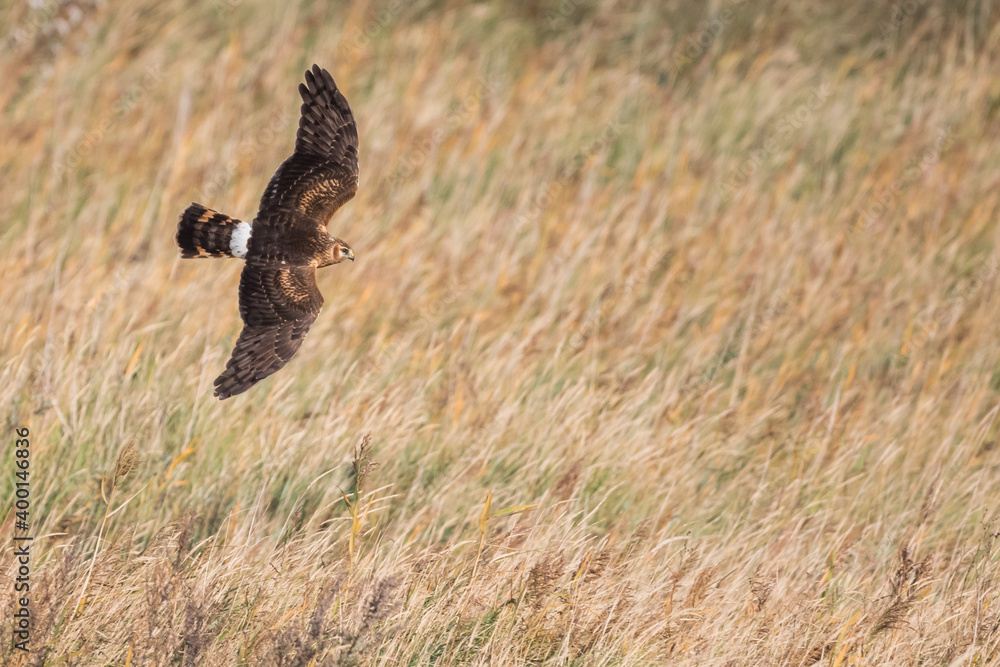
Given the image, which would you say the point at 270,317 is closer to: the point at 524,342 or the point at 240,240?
the point at 240,240

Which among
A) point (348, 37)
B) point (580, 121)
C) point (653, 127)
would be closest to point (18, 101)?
point (348, 37)

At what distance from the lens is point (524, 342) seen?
4898 millimetres

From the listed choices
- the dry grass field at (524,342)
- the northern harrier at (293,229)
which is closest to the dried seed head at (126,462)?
the dry grass field at (524,342)

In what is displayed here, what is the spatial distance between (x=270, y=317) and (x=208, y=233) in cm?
41

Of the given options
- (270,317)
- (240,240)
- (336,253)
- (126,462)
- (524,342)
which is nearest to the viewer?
(126,462)

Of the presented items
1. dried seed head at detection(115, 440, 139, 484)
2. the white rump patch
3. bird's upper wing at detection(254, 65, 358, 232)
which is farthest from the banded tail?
dried seed head at detection(115, 440, 139, 484)

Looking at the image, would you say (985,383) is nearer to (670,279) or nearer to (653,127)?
(670,279)

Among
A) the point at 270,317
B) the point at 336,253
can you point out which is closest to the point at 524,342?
the point at 336,253

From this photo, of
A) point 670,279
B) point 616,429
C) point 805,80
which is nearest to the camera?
point 616,429

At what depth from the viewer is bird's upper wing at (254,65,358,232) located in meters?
3.64

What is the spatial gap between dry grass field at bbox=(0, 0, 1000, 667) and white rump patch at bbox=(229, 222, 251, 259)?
2.42 ft

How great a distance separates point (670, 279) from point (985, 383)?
5.57 ft

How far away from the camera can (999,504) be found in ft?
14.6

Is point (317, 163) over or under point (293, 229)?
over
